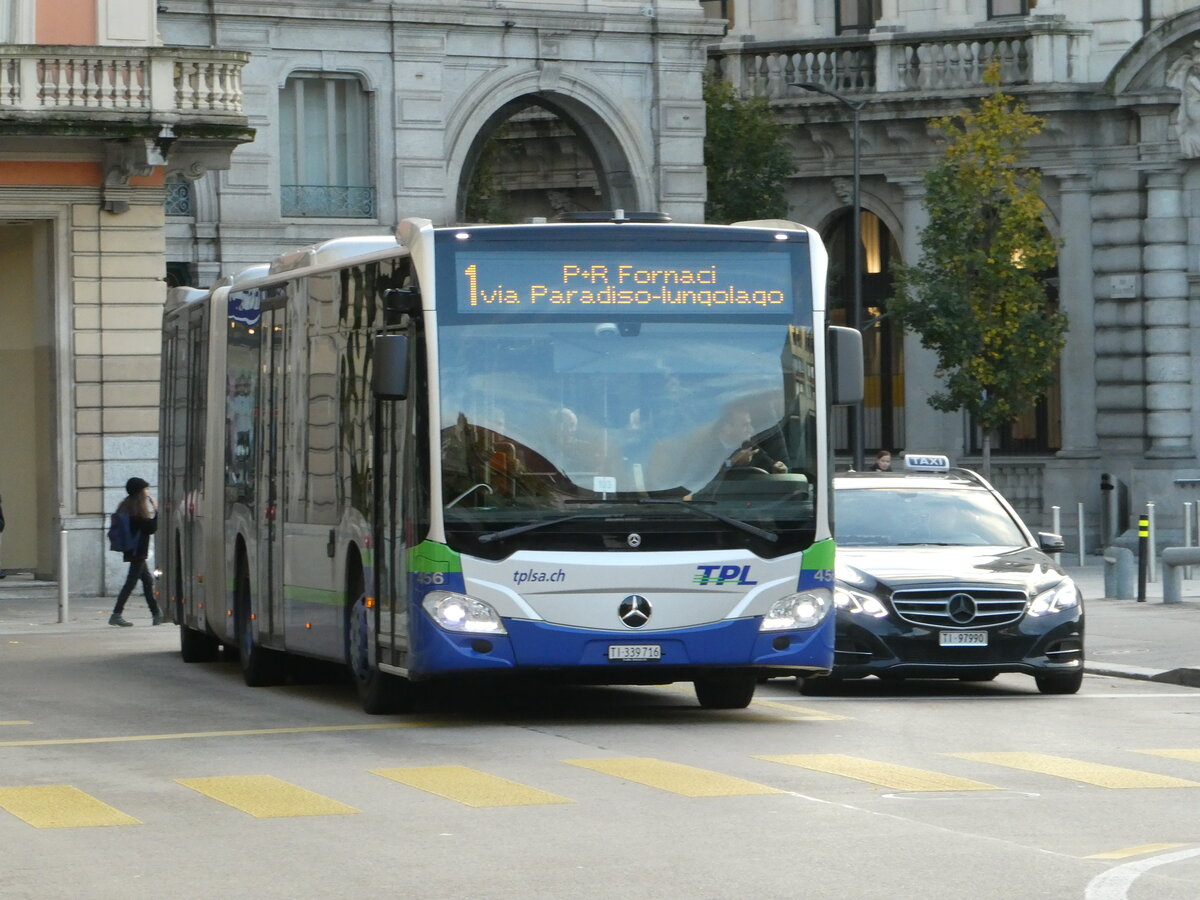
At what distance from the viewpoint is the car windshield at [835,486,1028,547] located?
62.7 feet

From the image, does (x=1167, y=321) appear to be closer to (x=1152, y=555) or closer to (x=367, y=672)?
(x=1152, y=555)

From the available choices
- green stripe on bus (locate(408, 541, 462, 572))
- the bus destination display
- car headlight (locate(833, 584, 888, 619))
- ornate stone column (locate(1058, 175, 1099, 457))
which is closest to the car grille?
car headlight (locate(833, 584, 888, 619))

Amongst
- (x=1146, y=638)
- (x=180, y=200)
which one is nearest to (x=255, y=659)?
(x=1146, y=638)

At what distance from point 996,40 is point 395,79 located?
36.7ft

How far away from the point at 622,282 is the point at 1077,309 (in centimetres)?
3013

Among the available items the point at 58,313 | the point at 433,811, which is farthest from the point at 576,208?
the point at 433,811

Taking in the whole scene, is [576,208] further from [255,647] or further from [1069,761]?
[1069,761]

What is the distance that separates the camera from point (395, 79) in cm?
3959

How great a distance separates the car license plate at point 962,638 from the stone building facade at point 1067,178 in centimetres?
2516

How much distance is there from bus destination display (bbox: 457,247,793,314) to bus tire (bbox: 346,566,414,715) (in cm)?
233

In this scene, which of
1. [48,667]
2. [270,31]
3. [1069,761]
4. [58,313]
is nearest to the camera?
[1069,761]

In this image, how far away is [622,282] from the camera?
1545 centimetres

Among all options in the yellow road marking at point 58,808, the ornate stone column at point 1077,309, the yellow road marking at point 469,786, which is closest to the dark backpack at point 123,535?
the yellow road marking at point 469,786

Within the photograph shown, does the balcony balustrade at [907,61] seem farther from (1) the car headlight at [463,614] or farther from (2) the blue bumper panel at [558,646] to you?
(1) the car headlight at [463,614]
